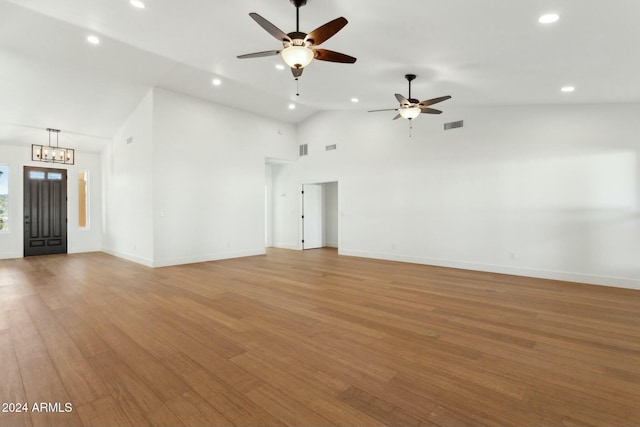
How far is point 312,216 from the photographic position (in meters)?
10.3

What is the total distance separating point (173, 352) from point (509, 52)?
501 cm

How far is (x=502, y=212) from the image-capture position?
6219mm

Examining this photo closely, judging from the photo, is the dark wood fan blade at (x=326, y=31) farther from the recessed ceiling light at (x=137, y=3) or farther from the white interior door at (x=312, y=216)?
the white interior door at (x=312, y=216)

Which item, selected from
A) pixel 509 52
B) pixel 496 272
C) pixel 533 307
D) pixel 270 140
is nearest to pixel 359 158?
pixel 270 140

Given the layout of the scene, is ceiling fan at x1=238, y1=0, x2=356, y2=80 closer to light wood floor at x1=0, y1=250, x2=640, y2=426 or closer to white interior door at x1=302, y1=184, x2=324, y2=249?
light wood floor at x1=0, y1=250, x2=640, y2=426

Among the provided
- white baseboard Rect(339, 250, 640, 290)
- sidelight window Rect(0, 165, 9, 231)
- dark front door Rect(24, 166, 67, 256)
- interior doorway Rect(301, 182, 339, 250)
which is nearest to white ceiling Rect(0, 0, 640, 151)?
sidelight window Rect(0, 165, 9, 231)

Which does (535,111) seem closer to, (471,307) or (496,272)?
(496,272)

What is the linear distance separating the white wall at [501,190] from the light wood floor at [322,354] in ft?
3.04

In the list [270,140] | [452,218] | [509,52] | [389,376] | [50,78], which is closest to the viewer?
[389,376]

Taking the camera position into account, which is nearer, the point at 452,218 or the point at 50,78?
the point at 50,78

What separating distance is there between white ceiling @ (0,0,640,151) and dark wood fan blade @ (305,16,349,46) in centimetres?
51

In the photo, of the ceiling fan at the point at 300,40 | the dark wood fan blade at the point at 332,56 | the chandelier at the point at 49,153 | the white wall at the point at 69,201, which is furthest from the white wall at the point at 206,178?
the dark wood fan blade at the point at 332,56

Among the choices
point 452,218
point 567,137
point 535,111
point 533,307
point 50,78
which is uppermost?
point 50,78

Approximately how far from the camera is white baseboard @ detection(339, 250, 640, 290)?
5.13 meters
